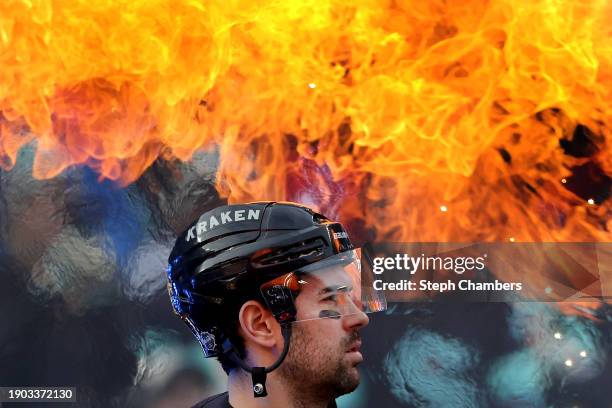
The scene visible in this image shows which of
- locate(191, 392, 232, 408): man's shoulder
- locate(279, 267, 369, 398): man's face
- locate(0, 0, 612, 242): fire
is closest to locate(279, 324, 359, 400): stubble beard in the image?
locate(279, 267, 369, 398): man's face

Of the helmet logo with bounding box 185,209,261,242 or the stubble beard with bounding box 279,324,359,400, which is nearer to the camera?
the stubble beard with bounding box 279,324,359,400

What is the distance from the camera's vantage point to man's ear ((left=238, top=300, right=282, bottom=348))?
6.83ft

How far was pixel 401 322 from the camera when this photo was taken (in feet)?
17.1

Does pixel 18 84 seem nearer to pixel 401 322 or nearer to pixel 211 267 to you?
pixel 401 322

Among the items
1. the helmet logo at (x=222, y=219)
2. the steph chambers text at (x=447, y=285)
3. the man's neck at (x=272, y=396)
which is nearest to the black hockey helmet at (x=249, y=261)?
the helmet logo at (x=222, y=219)

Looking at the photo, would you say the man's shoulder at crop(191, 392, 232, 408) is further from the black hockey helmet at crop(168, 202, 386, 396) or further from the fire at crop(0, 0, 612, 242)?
the fire at crop(0, 0, 612, 242)

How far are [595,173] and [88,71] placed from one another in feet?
12.1

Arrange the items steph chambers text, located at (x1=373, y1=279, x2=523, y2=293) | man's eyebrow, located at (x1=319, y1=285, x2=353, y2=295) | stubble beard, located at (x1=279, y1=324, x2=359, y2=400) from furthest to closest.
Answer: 1. steph chambers text, located at (x1=373, y1=279, x2=523, y2=293)
2. man's eyebrow, located at (x1=319, y1=285, x2=353, y2=295)
3. stubble beard, located at (x1=279, y1=324, x2=359, y2=400)

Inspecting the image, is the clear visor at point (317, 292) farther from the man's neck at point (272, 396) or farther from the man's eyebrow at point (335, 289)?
the man's neck at point (272, 396)

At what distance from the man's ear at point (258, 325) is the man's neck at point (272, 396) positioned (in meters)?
0.09

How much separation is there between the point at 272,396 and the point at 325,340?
205 millimetres

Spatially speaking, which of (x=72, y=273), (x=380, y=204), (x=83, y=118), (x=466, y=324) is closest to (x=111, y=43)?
(x=83, y=118)

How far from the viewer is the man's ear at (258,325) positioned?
2.08m

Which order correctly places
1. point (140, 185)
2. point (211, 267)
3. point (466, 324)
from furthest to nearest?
1. point (140, 185)
2. point (466, 324)
3. point (211, 267)
